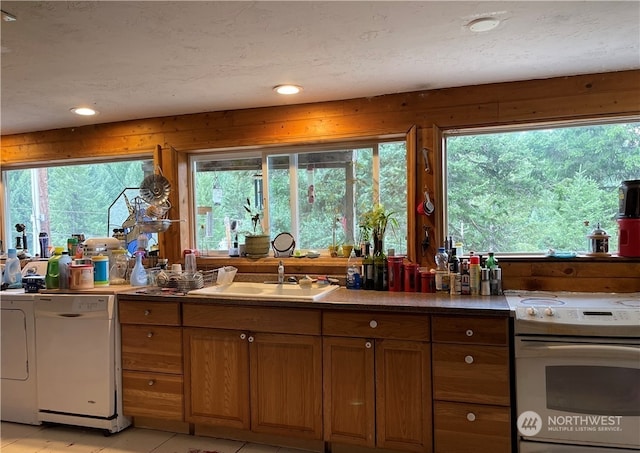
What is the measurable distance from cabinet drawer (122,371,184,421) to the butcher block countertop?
50 cm

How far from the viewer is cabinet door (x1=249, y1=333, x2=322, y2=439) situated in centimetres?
245

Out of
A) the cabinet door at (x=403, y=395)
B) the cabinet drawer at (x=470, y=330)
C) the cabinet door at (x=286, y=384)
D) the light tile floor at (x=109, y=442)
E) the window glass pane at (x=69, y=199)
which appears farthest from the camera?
the window glass pane at (x=69, y=199)

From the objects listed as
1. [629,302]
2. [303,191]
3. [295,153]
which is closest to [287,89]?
[295,153]

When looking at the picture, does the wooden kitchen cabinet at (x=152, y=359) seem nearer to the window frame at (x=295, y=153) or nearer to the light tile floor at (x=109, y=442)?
the light tile floor at (x=109, y=442)

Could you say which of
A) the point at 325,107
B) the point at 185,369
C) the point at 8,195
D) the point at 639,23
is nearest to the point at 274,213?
the point at 325,107

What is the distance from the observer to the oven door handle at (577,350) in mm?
2016

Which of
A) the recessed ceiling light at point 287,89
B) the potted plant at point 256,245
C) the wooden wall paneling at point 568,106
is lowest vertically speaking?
the potted plant at point 256,245

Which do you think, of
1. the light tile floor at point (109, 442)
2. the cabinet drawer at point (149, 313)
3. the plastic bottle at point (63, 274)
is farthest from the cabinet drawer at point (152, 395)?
the plastic bottle at point (63, 274)

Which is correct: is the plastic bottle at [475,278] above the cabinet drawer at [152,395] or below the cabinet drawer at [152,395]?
above

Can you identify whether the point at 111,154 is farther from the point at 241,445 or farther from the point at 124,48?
the point at 241,445

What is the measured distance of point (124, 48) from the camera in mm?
2094

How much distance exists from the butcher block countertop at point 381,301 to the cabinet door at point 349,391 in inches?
8.0

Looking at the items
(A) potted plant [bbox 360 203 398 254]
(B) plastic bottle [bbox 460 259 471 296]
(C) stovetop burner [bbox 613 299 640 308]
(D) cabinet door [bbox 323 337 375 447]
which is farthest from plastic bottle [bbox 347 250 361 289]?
(C) stovetop burner [bbox 613 299 640 308]

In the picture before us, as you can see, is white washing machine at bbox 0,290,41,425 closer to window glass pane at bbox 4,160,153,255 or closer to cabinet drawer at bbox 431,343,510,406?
window glass pane at bbox 4,160,153,255
